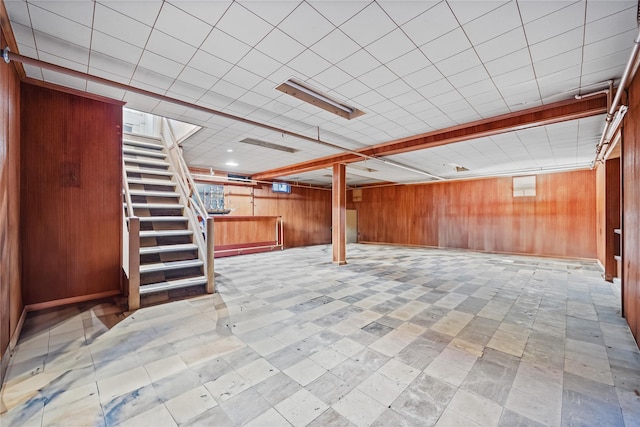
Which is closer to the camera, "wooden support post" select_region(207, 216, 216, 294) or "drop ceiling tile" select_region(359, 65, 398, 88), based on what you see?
"drop ceiling tile" select_region(359, 65, 398, 88)

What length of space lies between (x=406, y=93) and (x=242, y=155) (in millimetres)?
4810

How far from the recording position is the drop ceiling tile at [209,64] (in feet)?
9.41

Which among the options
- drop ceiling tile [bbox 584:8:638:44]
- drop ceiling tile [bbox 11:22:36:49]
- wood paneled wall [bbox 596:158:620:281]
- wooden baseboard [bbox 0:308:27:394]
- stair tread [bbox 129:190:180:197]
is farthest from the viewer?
wood paneled wall [bbox 596:158:620:281]

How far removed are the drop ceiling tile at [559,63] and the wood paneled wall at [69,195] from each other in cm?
576

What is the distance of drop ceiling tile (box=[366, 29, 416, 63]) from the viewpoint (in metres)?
2.53

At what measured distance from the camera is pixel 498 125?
4461 millimetres

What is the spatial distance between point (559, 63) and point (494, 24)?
124 centimetres

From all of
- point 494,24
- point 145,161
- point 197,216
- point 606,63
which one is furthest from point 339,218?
point 606,63

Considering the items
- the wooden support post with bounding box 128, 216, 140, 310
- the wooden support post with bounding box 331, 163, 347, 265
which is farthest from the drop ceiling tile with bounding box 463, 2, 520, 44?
the wooden support post with bounding box 331, 163, 347, 265

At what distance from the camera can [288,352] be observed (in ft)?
8.04

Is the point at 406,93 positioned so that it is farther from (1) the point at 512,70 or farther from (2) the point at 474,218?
(2) the point at 474,218

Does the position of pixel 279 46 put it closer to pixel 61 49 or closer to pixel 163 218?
pixel 61 49

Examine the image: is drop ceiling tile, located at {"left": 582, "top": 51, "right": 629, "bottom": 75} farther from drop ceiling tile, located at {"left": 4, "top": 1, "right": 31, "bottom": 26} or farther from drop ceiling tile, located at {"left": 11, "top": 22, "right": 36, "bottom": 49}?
drop ceiling tile, located at {"left": 11, "top": 22, "right": 36, "bottom": 49}

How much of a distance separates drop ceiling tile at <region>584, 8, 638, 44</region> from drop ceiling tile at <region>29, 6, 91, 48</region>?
4.66 metres
